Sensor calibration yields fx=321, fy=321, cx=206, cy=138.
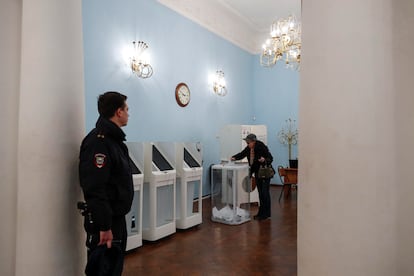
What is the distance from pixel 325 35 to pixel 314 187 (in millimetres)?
783

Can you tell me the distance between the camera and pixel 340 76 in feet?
5.24

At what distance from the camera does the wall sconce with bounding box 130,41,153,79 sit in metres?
5.23

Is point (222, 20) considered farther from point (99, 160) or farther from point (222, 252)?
point (99, 160)

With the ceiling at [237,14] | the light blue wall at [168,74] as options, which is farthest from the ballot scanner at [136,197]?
the ceiling at [237,14]

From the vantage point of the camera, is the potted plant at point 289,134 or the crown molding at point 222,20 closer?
the crown molding at point 222,20

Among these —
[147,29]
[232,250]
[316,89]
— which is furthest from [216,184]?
[316,89]

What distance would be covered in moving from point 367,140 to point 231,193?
394 cm

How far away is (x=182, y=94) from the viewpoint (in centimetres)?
651

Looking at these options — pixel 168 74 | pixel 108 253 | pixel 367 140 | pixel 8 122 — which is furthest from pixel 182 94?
pixel 367 140

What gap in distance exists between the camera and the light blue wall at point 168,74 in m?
4.66

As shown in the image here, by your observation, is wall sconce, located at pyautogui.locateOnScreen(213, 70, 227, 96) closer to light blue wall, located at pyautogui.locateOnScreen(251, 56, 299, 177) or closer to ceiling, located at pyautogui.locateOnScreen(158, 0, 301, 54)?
ceiling, located at pyautogui.locateOnScreen(158, 0, 301, 54)

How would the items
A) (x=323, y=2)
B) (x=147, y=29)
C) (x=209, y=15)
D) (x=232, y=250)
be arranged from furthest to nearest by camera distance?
(x=209, y=15)
(x=147, y=29)
(x=232, y=250)
(x=323, y=2)

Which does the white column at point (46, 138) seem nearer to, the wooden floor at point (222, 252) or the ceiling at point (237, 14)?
the wooden floor at point (222, 252)

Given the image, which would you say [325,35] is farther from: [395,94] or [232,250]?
[232,250]
